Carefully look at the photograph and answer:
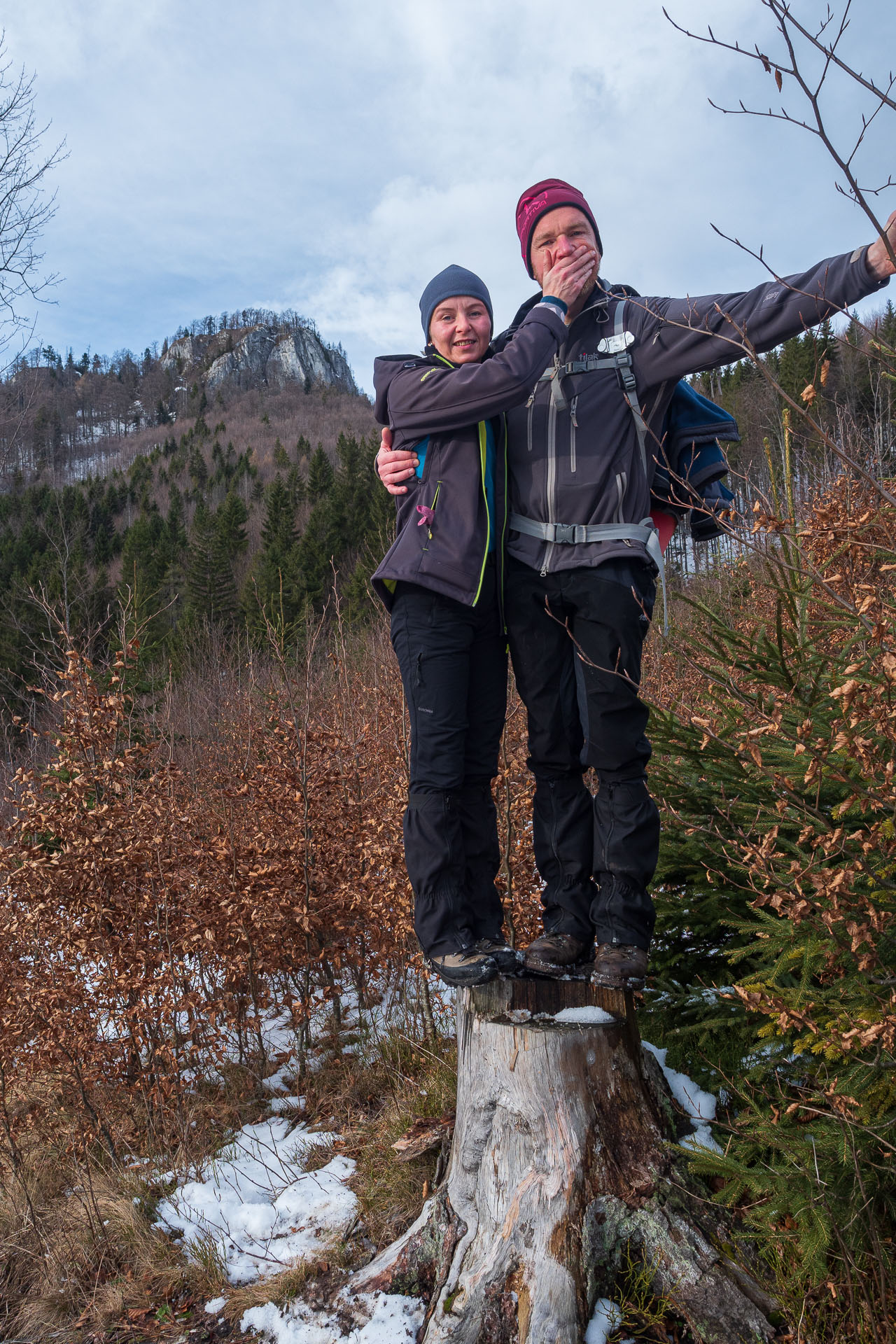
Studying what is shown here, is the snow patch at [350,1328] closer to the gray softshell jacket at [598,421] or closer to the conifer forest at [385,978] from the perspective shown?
the conifer forest at [385,978]

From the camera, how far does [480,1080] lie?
7.98 ft

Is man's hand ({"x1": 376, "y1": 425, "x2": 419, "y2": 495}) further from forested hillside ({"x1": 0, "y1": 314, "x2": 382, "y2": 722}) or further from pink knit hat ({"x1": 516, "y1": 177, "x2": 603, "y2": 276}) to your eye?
forested hillside ({"x1": 0, "y1": 314, "x2": 382, "y2": 722})

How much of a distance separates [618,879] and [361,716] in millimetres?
4664

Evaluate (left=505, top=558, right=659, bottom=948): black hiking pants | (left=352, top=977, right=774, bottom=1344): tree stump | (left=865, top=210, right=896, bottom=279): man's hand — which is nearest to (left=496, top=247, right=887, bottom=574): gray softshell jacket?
(left=505, top=558, right=659, bottom=948): black hiking pants

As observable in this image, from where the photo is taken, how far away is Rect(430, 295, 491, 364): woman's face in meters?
2.56

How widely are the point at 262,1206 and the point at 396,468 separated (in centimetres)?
297

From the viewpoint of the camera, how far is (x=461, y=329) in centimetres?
255

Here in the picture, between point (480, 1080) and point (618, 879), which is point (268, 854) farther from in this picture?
point (618, 879)

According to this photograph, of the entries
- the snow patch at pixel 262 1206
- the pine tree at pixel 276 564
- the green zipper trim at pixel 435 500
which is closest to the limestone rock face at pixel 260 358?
the pine tree at pixel 276 564

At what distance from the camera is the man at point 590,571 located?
2354 mm

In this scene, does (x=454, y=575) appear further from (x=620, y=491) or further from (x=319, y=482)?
(x=319, y=482)

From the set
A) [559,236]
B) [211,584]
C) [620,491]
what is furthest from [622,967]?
[211,584]

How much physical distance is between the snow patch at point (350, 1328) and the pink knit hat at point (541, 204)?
3.13 meters

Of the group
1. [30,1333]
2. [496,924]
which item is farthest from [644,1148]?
[30,1333]
